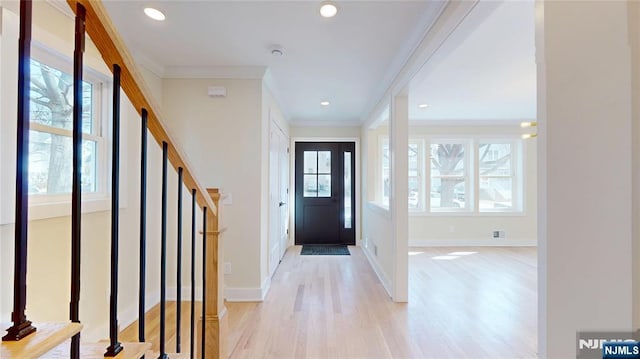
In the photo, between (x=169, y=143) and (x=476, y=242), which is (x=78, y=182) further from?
(x=476, y=242)

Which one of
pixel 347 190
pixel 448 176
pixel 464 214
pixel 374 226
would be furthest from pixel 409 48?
pixel 464 214

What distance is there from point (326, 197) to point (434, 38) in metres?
3.87

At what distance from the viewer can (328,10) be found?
6.30ft

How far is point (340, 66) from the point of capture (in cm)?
287

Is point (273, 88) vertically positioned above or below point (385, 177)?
above

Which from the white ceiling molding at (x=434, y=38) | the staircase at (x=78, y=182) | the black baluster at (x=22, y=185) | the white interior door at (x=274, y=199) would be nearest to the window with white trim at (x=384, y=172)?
the white interior door at (x=274, y=199)

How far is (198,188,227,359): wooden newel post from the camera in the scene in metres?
1.46

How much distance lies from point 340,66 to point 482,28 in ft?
4.07

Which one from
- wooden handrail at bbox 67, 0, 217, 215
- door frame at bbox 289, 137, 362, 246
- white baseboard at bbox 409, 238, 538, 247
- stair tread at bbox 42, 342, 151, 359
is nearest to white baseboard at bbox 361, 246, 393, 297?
door frame at bbox 289, 137, 362, 246

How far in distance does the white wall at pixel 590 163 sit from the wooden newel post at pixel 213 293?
1.36 m

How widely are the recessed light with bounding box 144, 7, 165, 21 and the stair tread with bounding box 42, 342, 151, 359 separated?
2.05m

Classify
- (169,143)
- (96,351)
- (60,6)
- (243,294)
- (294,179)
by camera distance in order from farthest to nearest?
(294,179) → (243,294) → (60,6) → (169,143) → (96,351)

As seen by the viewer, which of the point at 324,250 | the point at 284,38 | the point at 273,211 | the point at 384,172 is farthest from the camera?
the point at 384,172

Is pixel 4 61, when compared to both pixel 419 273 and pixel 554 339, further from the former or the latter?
pixel 419 273
